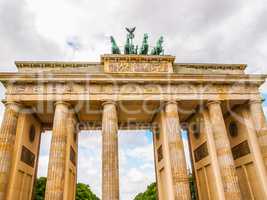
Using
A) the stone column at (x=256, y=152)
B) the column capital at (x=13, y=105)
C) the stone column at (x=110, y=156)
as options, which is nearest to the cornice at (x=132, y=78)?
the column capital at (x=13, y=105)

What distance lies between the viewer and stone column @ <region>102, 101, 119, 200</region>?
15312mm

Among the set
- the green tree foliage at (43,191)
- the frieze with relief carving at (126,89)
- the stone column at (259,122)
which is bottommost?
the green tree foliage at (43,191)

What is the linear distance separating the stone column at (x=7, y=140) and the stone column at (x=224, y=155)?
640 inches

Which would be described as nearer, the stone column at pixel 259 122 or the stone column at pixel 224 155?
the stone column at pixel 224 155

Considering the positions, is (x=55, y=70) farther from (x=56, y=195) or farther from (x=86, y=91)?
(x=56, y=195)

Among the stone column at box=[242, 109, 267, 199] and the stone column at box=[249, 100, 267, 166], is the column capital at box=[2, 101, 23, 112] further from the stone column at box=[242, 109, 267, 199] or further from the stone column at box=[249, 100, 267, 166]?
the stone column at box=[249, 100, 267, 166]

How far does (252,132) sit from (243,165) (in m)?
3.24

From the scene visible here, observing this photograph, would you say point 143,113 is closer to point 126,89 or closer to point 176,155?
point 126,89

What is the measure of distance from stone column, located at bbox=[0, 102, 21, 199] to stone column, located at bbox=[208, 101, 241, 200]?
16251mm

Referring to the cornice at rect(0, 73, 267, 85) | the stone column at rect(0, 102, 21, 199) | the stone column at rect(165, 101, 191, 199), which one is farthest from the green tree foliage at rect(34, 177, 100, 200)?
the stone column at rect(165, 101, 191, 199)

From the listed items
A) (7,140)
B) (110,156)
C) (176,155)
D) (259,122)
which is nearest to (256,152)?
(259,122)

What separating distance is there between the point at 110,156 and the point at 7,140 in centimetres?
794

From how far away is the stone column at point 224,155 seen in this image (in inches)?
636

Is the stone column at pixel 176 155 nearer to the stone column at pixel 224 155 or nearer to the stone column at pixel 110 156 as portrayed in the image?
the stone column at pixel 224 155
